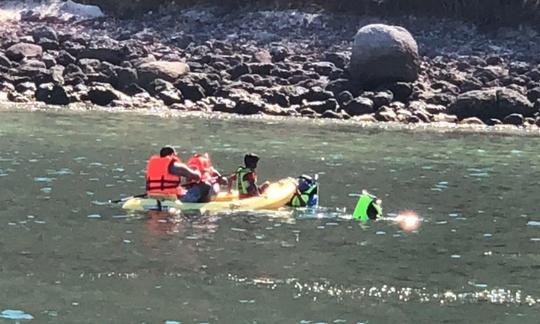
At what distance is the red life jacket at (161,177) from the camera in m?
20.0

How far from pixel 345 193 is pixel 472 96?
1926 centimetres

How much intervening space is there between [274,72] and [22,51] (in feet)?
33.8

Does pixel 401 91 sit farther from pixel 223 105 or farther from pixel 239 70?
pixel 223 105

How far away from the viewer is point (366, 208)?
1973cm

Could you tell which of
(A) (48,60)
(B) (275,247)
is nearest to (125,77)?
(A) (48,60)

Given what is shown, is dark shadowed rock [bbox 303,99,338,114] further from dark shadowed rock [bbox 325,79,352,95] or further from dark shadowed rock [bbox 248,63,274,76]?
dark shadowed rock [bbox 248,63,274,76]

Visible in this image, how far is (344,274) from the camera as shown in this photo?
15.2 metres

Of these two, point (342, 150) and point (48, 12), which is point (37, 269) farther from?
point (48, 12)

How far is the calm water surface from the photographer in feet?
43.5

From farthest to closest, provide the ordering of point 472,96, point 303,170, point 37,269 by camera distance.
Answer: point 472,96 < point 303,170 < point 37,269

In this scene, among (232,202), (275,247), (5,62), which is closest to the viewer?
(275,247)

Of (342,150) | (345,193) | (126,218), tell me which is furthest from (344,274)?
(342,150)

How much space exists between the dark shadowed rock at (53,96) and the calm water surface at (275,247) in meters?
11.0

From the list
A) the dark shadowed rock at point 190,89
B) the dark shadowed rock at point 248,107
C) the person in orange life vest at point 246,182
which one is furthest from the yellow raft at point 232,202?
the dark shadowed rock at point 190,89
